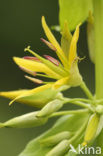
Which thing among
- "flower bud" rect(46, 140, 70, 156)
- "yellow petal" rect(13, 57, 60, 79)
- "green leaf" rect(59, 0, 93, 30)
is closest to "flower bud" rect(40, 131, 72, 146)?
"flower bud" rect(46, 140, 70, 156)

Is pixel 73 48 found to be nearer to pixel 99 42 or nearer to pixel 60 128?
pixel 99 42

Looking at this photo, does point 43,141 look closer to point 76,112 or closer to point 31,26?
point 76,112

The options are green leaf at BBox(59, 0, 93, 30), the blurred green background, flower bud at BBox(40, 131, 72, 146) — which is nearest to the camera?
flower bud at BBox(40, 131, 72, 146)

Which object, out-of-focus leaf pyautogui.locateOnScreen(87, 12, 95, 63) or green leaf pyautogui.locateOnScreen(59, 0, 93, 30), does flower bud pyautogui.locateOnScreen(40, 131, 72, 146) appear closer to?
out-of-focus leaf pyautogui.locateOnScreen(87, 12, 95, 63)

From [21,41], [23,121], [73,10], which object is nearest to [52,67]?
[23,121]

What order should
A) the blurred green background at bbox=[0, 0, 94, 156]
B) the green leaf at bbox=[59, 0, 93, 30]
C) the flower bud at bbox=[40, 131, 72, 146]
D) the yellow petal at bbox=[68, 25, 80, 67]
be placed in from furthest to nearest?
the blurred green background at bbox=[0, 0, 94, 156] < the green leaf at bbox=[59, 0, 93, 30] < the flower bud at bbox=[40, 131, 72, 146] < the yellow petal at bbox=[68, 25, 80, 67]

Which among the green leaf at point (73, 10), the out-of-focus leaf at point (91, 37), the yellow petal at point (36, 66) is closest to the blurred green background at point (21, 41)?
the green leaf at point (73, 10)
